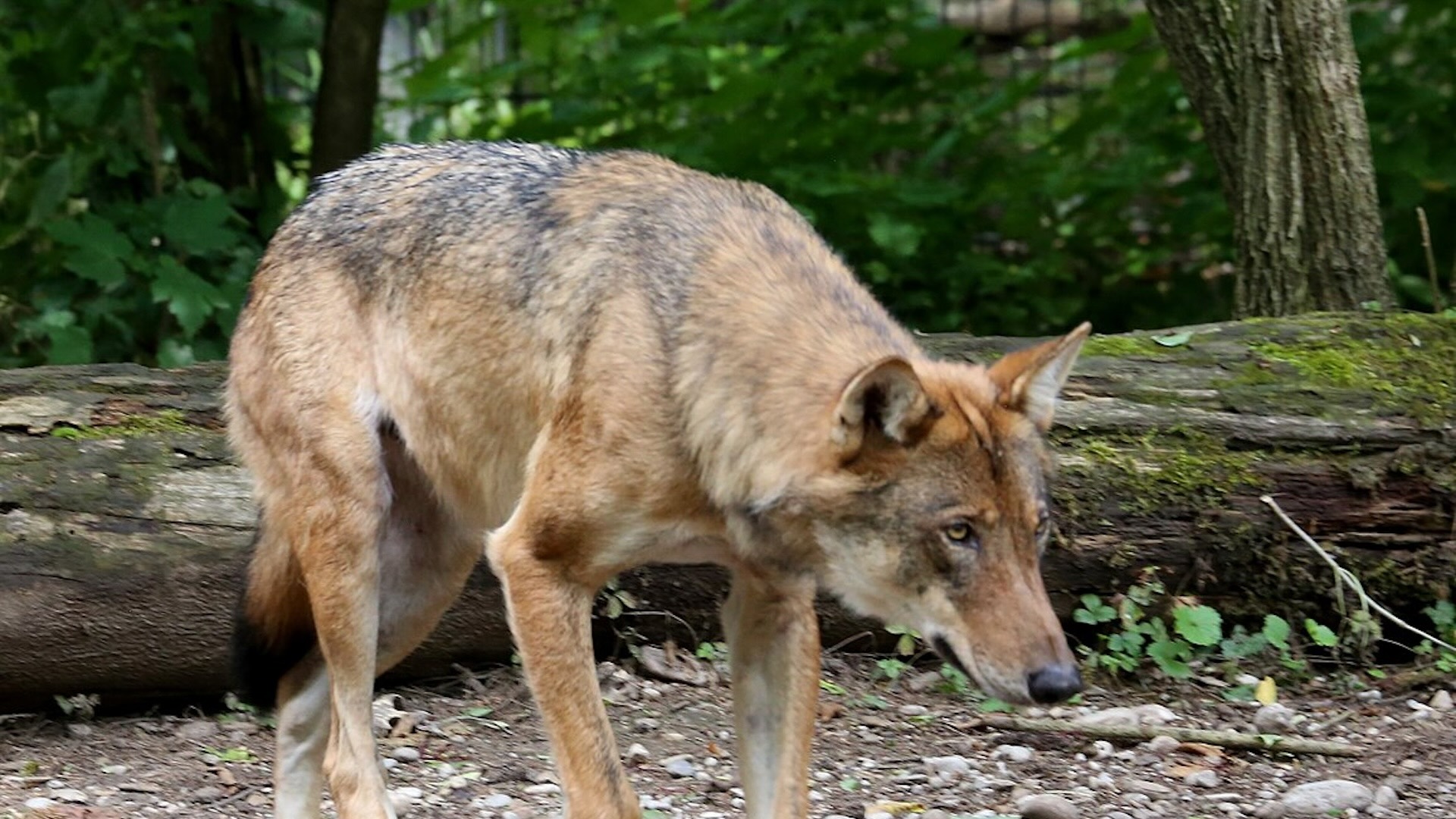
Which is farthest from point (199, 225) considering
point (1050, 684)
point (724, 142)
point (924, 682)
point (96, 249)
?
point (1050, 684)

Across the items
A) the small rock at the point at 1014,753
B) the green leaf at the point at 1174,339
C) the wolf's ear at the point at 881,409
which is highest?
the green leaf at the point at 1174,339

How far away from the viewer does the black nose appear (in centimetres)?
348

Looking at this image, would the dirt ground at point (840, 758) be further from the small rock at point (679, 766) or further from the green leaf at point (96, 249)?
the green leaf at point (96, 249)

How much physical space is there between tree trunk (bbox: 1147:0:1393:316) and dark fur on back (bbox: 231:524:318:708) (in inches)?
160

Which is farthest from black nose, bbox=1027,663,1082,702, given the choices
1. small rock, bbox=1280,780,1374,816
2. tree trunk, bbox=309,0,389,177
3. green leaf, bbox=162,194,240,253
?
tree trunk, bbox=309,0,389,177

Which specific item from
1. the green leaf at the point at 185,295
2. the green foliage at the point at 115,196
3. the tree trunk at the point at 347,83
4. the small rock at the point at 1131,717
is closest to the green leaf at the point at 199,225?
the green foliage at the point at 115,196

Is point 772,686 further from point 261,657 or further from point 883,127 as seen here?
point 883,127

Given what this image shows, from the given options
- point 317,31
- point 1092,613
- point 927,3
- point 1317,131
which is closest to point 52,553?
point 1092,613

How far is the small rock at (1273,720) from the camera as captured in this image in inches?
207

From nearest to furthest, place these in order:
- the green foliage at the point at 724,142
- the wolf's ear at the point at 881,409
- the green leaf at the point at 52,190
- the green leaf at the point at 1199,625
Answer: the wolf's ear at the point at 881,409 → the green leaf at the point at 1199,625 → the green leaf at the point at 52,190 → the green foliage at the point at 724,142

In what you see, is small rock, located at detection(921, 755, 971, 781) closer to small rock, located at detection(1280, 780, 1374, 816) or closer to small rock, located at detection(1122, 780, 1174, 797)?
small rock, located at detection(1122, 780, 1174, 797)

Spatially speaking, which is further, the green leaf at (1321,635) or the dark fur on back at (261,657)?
the green leaf at (1321,635)

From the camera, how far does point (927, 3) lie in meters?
10.7

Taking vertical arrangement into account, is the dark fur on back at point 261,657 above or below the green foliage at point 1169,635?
above
